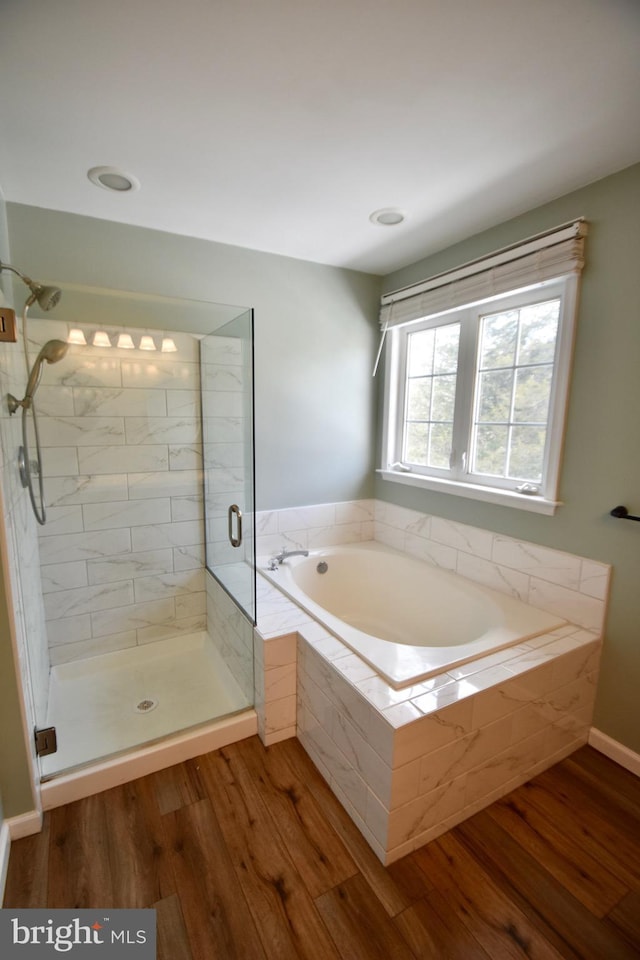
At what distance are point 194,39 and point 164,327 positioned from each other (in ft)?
4.41

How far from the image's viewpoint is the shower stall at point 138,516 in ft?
6.64

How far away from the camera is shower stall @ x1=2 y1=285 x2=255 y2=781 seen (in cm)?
203

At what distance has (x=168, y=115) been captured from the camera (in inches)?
53.6

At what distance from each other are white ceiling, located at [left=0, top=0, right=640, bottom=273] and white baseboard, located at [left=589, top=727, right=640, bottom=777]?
93.7 inches

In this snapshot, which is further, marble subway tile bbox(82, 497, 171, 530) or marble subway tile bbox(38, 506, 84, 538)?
marble subway tile bbox(82, 497, 171, 530)

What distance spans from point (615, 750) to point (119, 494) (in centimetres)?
273

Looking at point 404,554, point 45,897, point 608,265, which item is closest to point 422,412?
point 404,554

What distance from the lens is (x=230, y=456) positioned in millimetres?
2396

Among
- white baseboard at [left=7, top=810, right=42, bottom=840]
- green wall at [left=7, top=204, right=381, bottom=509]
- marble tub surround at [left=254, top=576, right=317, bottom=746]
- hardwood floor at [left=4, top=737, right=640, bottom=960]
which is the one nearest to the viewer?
hardwood floor at [left=4, top=737, right=640, bottom=960]

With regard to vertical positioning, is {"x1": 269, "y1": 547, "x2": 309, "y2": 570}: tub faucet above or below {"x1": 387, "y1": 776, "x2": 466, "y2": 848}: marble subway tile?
above

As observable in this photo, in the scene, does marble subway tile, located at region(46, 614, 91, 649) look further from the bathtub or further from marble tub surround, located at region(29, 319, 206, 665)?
the bathtub

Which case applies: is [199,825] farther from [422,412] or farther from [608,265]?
[608,265]

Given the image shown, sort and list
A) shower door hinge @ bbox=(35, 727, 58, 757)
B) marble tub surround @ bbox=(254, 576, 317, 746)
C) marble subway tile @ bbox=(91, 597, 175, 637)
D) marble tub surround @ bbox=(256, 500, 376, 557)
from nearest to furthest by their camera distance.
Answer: shower door hinge @ bbox=(35, 727, 58, 757)
marble tub surround @ bbox=(254, 576, 317, 746)
marble subway tile @ bbox=(91, 597, 175, 637)
marble tub surround @ bbox=(256, 500, 376, 557)

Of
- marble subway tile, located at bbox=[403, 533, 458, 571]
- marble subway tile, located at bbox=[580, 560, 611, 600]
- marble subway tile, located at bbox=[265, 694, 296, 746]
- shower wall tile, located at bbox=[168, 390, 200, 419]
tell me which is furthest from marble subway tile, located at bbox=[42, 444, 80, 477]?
marble subway tile, located at bbox=[580, 560, 611, 600]
